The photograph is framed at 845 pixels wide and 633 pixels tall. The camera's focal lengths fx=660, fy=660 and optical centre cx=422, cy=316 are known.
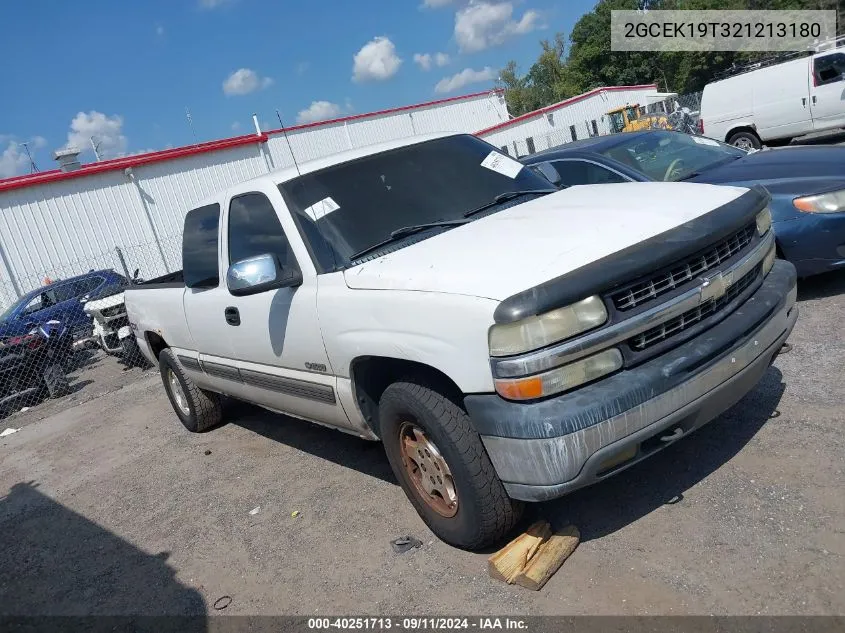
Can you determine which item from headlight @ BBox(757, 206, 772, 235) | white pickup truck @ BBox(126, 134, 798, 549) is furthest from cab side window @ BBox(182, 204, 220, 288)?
headlight @ BBox(757, 206, 772, 235)

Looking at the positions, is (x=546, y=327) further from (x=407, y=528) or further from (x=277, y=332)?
(x=277, y=332)

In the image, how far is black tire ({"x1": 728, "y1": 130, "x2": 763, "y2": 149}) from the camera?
48.3ft

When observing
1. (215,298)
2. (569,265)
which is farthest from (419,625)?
(215,298)

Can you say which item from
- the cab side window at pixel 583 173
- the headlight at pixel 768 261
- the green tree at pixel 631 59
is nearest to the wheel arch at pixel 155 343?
the cab side window at pixel 583 173

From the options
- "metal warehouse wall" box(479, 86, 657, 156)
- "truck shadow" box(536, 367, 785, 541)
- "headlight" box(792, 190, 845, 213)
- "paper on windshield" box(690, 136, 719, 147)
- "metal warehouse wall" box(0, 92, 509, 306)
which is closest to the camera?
"truck shadow" box(536, 367, 785, 541)

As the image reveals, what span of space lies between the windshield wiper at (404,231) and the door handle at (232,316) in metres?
1.23

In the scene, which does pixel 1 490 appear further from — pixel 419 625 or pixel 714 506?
pixel 714 506

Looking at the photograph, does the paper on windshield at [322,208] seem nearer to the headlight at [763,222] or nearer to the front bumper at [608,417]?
the front bumper at [608,417]

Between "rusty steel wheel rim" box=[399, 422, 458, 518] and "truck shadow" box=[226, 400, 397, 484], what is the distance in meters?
0.89

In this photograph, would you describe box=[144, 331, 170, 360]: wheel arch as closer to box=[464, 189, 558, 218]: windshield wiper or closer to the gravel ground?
the gravel ground

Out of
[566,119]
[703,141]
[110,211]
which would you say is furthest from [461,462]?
[566,119]

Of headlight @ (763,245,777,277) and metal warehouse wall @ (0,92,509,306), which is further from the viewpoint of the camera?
metal warehouse wall @ (0,92,509,306)

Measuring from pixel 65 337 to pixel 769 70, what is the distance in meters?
15.1

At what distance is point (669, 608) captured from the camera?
2.52 metres
